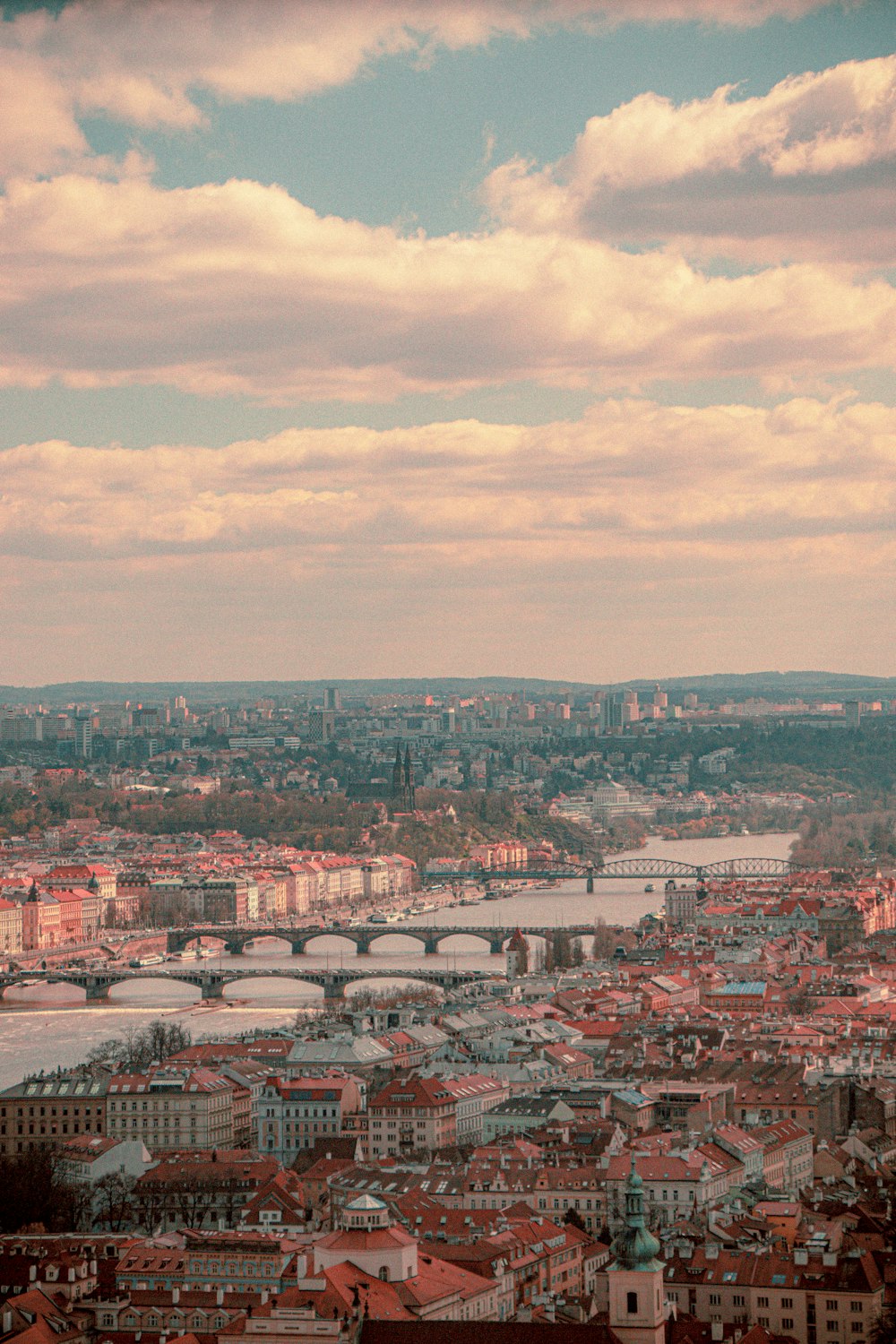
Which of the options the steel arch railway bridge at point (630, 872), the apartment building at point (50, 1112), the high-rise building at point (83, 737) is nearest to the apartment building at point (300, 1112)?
the apartment building at point (50, 1112)

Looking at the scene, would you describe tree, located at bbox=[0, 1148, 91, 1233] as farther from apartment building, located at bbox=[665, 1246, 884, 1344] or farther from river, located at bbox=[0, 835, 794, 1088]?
river, located at bbox=[0, 835, 794, 1088]

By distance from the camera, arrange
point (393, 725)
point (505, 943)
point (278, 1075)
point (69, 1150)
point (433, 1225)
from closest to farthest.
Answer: point (433, 1225)
point (69, 1150)
point (278, 1075)
point (505, 943)
point (393, 725)

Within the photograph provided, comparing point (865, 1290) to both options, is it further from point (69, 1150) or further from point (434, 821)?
point (434, 821)

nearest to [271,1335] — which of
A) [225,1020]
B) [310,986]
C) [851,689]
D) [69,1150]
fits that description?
[69,1150]

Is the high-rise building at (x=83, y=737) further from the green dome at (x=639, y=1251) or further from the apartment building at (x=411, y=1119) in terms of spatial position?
the green dome at (x=639, y=1251)

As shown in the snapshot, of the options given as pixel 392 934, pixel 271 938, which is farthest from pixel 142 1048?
pixel 271 938

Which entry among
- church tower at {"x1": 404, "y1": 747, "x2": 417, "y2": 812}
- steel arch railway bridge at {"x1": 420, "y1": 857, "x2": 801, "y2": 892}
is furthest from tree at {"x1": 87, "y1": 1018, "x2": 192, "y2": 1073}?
church tower at {"x1": 404, "y1": 747, "x2": 417, "y2": 812}

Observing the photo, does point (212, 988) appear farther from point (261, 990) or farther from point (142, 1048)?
point (142, 1048)
